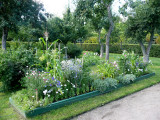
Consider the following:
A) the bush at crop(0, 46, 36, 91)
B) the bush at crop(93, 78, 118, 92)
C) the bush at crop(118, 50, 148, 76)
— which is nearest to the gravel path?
the bush at crop(93, 78, 118, 92)

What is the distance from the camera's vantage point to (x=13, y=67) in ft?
15.9

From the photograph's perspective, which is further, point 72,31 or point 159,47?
point 159,47

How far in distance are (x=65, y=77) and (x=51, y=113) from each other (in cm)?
137

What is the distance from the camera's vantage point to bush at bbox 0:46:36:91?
4.63 m

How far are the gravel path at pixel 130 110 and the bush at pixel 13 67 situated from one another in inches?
110

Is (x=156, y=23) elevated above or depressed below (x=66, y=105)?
above

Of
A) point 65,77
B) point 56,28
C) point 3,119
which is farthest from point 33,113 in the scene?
point 56,28

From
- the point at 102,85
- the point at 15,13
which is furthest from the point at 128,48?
the point at 102,85

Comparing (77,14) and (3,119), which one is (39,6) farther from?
(3,119)

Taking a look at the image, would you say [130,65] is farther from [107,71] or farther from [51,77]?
[51,77]

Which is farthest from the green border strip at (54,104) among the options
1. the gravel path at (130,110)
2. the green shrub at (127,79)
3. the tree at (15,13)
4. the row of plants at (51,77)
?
the tree at (15,13)

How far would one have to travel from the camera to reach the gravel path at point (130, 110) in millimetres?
3471

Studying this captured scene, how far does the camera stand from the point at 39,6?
12.1m

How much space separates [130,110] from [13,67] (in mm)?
4026
